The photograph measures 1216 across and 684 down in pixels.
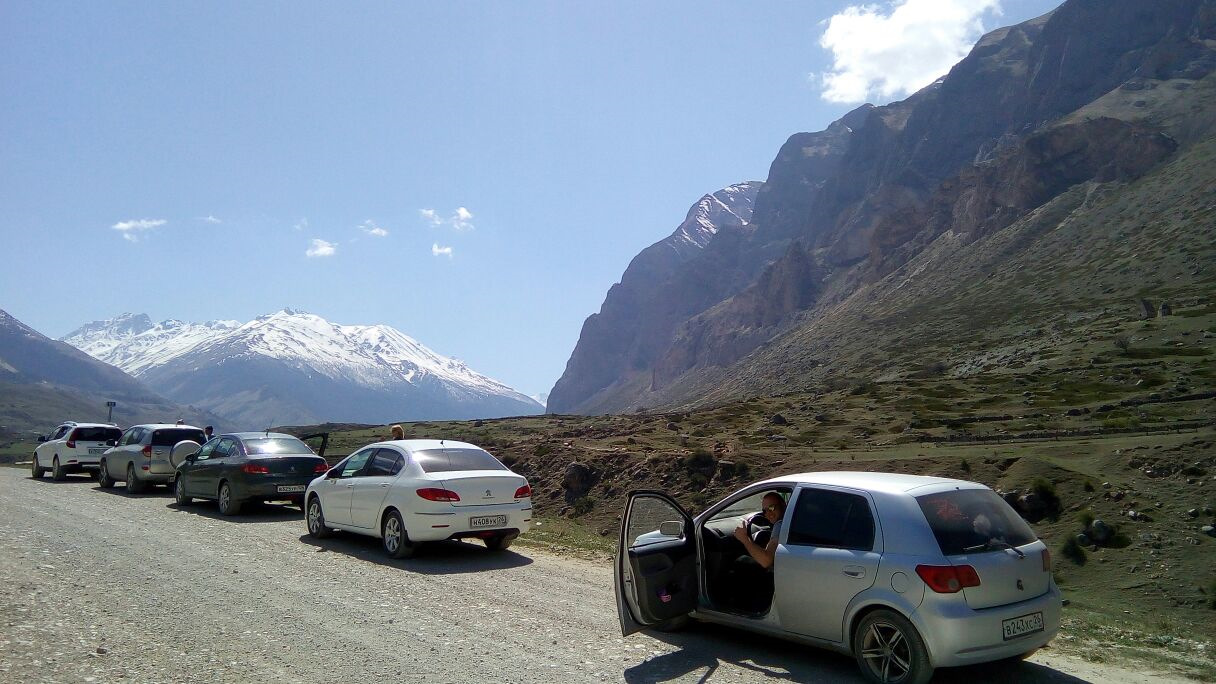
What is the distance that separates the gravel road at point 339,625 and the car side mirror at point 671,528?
1029mm

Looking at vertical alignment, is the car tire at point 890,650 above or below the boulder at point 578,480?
below

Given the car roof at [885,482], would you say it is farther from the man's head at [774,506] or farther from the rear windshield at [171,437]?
the rear windshield at [171,437]

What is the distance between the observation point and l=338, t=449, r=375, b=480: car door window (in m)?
12.8

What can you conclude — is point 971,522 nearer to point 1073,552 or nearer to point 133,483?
point 1073,552

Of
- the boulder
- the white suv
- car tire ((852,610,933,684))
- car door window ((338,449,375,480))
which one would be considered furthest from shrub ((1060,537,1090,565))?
the white suv

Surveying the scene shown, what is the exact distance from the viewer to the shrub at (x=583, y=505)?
18.3 metres

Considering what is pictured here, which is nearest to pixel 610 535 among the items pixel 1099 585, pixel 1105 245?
pixel 1099 585

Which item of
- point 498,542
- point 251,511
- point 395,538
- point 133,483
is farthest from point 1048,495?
Answer: point 133,483

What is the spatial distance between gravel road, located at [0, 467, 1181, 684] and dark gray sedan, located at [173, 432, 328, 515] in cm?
351

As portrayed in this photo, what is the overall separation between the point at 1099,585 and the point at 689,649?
26.0 ft

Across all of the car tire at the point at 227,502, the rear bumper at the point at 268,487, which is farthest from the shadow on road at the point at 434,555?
the car tire at the point at 227,502

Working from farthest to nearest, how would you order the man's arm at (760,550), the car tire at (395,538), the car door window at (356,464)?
the car door window at (356,464)
the car tire at (395,538)
the man's arm at (760,550)

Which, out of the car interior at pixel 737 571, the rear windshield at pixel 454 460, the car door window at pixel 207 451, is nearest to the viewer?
the car interior at pixel 737 571

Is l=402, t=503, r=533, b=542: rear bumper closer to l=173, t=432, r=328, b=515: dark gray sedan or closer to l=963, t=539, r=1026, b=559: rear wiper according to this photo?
l=173, t=432, r=328, b=515: dark gray sedan
